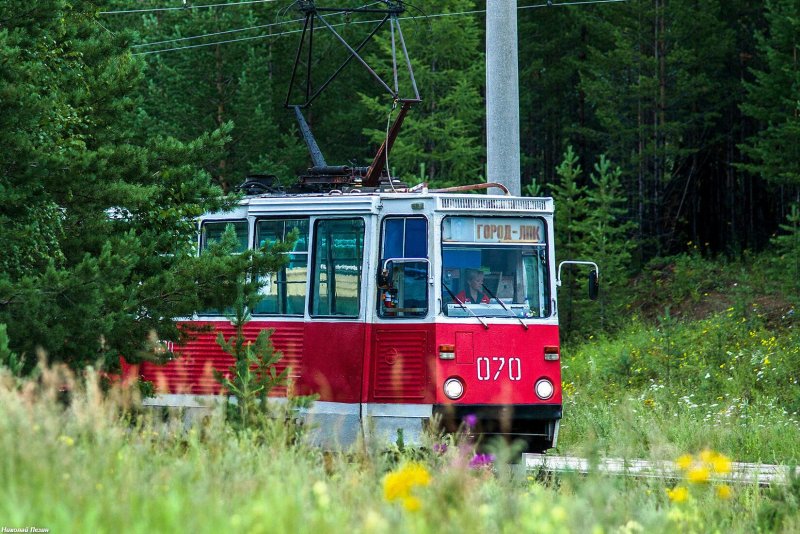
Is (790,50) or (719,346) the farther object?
(790,50)

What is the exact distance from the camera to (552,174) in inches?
2248

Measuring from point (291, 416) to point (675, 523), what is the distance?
3078 millimetres

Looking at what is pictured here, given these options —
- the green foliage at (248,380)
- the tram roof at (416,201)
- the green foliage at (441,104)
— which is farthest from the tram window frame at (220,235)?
the green foliage at (441,104)

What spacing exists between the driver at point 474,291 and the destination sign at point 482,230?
0.35m

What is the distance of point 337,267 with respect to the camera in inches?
542

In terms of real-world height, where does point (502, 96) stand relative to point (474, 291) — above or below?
above

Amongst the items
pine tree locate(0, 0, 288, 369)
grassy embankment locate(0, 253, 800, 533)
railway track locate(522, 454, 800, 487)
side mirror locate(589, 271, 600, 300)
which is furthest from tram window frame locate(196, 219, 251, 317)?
grassy embankment locate(0, 253, 800, 533)

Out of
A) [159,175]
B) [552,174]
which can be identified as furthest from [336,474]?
[552,174]

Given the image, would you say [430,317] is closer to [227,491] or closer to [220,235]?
[220,235]

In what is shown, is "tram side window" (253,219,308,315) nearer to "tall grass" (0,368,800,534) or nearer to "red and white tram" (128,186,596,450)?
"red and white tram" (128,186,596,450)

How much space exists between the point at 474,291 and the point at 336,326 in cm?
153

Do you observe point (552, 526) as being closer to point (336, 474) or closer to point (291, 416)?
point (336, 474)

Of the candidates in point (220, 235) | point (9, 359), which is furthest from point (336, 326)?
point (9, 359)

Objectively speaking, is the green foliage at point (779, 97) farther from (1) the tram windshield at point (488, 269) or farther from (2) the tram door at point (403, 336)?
(2) the tram door at point (403, 336)
